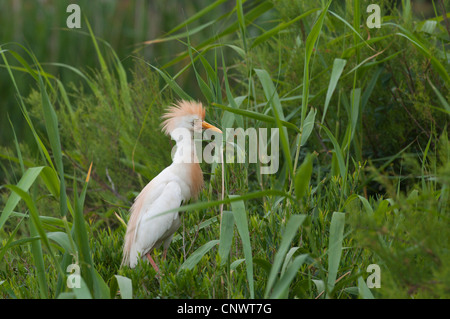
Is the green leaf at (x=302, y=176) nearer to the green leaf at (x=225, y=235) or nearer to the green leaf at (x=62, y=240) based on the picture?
the green leaf at (x=225, y=235)

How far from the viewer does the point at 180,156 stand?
2551mm

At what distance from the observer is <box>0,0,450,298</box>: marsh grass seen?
59.3 inches

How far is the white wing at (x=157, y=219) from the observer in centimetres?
243

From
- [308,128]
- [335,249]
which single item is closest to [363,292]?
[335,249]

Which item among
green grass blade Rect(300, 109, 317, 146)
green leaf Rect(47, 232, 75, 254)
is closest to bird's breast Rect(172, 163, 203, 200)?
green grass blade Rect(300, 109, 317, 146)

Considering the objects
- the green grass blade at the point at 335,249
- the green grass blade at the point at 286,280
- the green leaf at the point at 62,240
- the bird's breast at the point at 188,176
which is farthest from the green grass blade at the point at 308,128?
the green leaf at the point at 62,240

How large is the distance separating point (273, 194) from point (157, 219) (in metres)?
1.04

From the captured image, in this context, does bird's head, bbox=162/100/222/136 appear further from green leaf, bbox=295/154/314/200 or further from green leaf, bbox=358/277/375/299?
green leaf, bbox=358/277/375/299

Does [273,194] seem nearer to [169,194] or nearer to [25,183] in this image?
[25,183]

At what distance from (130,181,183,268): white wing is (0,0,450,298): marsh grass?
0.11m

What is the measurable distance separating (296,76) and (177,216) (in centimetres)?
122

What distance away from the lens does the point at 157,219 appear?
2.44 meters
